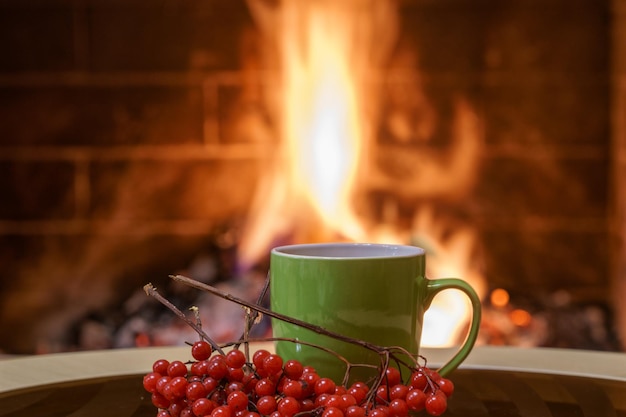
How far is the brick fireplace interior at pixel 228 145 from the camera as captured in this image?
74.8 inches

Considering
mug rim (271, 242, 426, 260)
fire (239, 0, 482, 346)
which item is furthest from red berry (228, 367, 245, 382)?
fire (239, 0, 482, 346)

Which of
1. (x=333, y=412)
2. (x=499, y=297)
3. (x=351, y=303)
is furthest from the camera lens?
(x=499, y=297)

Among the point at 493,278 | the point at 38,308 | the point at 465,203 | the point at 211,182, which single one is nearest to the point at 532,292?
the point at 493,278

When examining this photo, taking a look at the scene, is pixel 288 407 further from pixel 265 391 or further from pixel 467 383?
pixel 467 383

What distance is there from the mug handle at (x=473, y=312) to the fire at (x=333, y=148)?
1.29 meters

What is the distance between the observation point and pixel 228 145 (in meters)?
1.93

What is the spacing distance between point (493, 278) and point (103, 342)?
0.80 m

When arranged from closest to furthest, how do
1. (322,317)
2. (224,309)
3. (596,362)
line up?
(322,317), (596,362), (224,309)

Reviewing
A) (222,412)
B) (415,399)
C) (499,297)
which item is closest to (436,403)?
(415,399)

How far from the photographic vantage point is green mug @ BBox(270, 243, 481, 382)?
58 cm

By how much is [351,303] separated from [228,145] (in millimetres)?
1383

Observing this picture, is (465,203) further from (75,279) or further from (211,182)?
(75,279)

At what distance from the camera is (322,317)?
0.58 meters

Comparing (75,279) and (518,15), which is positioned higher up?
(518,15)
